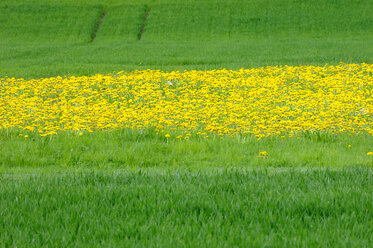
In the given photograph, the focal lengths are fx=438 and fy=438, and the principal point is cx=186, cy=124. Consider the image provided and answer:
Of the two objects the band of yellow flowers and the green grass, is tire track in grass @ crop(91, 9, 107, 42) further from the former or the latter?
the green grass

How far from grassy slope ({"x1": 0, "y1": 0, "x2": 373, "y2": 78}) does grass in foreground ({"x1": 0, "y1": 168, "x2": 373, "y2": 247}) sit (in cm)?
1385

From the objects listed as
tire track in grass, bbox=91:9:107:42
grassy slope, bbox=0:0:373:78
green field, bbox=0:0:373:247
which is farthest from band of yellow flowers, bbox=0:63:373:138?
tire track in grass, bbox=91:9:107:42

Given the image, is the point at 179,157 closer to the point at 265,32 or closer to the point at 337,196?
the point at 337,196

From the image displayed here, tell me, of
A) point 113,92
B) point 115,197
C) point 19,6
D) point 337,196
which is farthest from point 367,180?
point 19,6

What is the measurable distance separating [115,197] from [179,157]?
2.62 m

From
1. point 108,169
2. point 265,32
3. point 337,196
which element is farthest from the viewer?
point 265,32

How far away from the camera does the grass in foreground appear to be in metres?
3.71

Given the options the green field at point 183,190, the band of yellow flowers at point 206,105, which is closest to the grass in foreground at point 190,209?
the green field at point 183,190

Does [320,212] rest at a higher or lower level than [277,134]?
lower

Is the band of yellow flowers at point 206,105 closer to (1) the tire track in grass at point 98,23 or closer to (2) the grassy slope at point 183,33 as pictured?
(2) the grassy slope at point 183,33

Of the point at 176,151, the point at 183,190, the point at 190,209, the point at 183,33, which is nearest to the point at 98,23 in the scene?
the point at 183,33

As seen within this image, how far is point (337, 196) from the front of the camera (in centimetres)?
464

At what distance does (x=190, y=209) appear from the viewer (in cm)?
444

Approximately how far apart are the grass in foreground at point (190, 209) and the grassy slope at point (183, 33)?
45.5 ft
